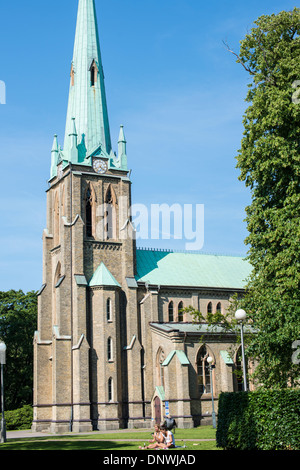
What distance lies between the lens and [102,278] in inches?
1751

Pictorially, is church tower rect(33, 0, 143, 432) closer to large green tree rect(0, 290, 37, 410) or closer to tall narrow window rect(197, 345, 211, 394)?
tall narrow window rect(197, 345, 211, 394)

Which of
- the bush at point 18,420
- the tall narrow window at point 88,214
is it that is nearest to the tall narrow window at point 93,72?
the tall narrow window at point 88,214

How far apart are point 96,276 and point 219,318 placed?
33.2 feet

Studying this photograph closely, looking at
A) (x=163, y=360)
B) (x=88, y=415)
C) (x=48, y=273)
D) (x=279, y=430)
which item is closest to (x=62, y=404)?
(x=88, y=415)

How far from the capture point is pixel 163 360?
4450 cm

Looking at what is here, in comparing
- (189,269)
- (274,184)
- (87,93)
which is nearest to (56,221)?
(87,93)

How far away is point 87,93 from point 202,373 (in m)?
24.6

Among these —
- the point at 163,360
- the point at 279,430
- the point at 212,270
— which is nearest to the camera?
the point at 279,430

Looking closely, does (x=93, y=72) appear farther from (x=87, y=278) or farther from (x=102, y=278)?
(x=102, y=278)

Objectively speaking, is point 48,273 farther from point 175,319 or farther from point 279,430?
point 279,430

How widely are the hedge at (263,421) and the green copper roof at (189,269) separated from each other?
27.2 metres

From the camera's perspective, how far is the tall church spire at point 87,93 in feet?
160

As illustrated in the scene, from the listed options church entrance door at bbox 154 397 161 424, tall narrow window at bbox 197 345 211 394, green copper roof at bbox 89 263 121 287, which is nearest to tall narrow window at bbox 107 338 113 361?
green copper roof at bbox 89 263 121 287

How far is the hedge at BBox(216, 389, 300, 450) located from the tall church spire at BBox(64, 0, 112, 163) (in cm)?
3079
